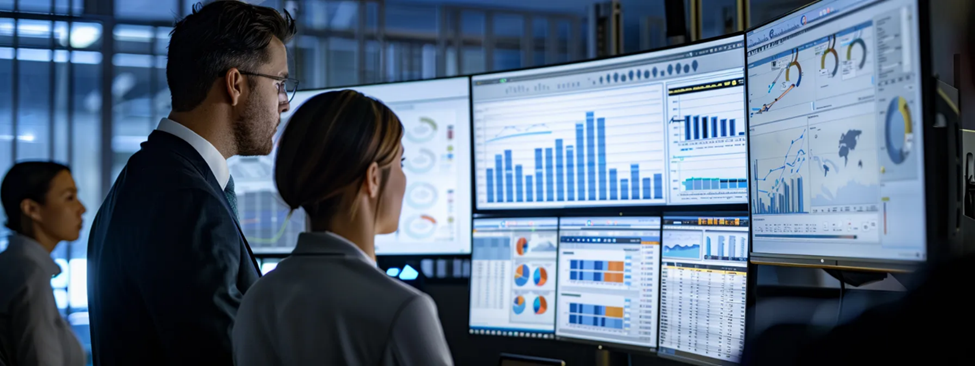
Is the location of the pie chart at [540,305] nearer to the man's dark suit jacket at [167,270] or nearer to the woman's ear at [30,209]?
the man's dark suit jacket at [167,270]

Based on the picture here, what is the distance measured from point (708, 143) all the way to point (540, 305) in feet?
1.92

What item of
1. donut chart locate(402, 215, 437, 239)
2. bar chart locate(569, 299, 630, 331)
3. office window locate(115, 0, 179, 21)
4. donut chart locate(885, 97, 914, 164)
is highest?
office window locate(115, 0, 179, 21)

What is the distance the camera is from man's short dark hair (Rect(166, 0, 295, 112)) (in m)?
1.28

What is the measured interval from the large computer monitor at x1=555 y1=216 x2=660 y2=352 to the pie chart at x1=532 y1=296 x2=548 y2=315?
0.04 meters

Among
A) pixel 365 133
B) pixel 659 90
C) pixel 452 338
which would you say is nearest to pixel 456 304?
pixel 452 338

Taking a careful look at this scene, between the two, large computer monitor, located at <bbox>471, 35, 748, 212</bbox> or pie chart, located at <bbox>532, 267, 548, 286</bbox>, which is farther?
pie chart, located at <bbox>532, 267, 548, 286</bbox>

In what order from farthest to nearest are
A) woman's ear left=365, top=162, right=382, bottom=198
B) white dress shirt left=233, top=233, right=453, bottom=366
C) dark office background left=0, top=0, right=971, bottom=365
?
dark office background left=0, top=0, right=971, bottom=365, woman's ear left=365, top=162, right=382, bottom=198, white dress shirt left=233, top=233, right=453, bottom=366

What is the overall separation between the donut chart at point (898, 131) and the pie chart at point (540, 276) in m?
0.90

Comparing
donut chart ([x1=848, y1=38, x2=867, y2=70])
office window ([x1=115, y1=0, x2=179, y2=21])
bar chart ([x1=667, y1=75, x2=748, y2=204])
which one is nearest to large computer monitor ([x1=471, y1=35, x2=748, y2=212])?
bar chart ([x1=667, y1=75, x2=748, y2=204])

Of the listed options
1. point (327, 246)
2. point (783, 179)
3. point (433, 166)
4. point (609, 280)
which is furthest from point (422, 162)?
point (327, 246)

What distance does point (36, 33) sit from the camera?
3318mm

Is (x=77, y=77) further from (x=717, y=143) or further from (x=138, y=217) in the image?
(x=717, y=143)

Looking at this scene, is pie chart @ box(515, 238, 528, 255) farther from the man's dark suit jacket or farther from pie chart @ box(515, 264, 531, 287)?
the man's dark suit jacket

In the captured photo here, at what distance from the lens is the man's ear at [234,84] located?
4.25 ft
